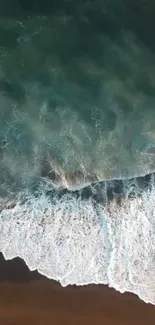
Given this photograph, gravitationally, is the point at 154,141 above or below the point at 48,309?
above

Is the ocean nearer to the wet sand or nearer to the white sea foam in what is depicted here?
the white sea foam

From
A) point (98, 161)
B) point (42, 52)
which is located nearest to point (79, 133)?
point (98, 161)

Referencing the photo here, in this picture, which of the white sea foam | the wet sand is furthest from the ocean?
the wet sand

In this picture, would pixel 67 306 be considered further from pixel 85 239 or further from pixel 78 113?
pixel 78 113

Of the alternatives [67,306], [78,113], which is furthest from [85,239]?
[78,113]

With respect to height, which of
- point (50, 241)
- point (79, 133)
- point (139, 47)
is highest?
point (139, 47)

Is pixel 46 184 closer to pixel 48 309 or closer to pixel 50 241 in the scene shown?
pixel 50 241

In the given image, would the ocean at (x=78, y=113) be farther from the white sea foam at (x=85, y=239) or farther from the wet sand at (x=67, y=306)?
the wet sand at (x=67, y=306)
